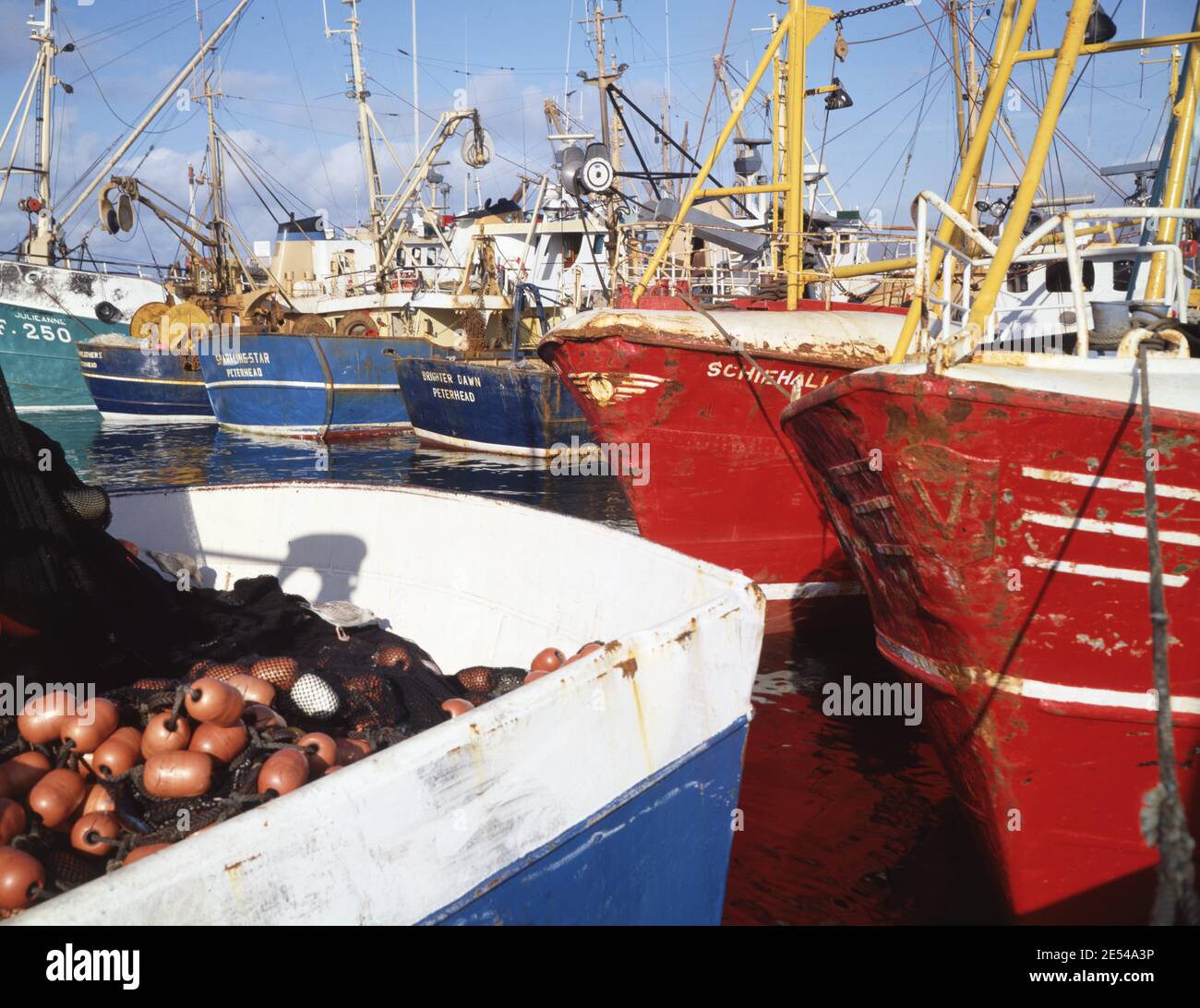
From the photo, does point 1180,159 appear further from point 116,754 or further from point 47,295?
point 47,295

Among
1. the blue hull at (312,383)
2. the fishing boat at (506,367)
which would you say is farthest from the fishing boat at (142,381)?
the fishing boat at (506,367)

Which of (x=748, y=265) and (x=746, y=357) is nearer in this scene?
(x=746, y=357)

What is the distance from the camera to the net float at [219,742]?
10.9 feet

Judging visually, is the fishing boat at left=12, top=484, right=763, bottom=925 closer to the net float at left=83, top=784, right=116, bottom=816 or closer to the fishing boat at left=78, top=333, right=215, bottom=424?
the net float at left=83, top=784, right=116, bottom=816

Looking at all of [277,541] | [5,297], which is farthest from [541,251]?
[277,541]

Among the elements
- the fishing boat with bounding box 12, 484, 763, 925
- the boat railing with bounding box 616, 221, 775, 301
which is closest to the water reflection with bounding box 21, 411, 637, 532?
the boat railing with bounding box 616, 221, 775, 301

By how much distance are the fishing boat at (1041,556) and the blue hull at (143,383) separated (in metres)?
24.7

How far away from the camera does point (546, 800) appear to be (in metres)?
2.90

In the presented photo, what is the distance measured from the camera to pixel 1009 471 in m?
3.98

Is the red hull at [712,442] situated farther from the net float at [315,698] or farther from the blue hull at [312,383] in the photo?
the blue hull at [312,383]

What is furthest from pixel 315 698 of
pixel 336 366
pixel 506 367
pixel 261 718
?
pixel 336 366

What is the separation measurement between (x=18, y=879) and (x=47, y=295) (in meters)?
30.2

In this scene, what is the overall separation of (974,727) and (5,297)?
30.4m

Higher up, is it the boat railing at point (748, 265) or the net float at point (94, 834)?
the boat railing at point (748, 265)
